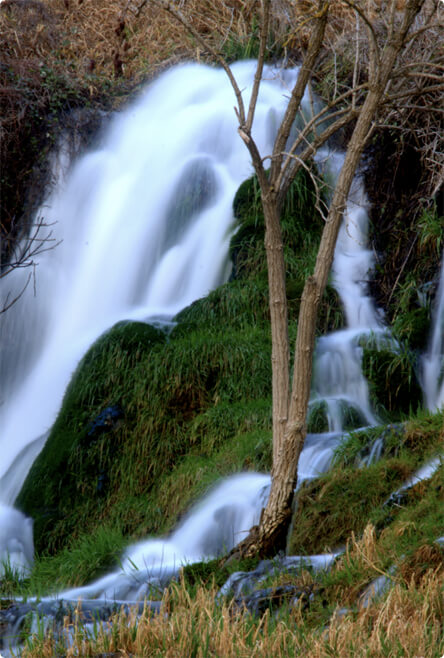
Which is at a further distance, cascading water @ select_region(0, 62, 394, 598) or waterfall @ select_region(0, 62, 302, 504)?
waterfall @ select_region(0, 62, 302, 504)

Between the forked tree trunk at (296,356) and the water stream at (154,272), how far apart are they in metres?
0.48

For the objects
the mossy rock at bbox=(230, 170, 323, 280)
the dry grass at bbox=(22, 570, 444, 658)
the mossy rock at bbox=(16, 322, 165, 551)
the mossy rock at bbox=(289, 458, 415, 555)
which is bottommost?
the dry grass at bbox=(22, 570, 444, 658)

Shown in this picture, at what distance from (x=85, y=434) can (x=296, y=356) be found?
9.32 ft

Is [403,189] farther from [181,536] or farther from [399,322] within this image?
[181,536]

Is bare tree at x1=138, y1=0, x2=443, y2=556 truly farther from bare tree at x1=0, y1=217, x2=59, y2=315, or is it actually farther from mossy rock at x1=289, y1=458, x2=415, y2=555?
bare tree at x1=0, y1=217, x2=59, y2=315

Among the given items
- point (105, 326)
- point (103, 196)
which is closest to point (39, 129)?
point (103, 196)

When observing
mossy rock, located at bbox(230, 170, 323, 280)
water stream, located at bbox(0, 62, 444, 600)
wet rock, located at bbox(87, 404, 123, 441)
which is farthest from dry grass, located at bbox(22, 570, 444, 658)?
mossy rock, located at bbox(230, 170, 323, 280)

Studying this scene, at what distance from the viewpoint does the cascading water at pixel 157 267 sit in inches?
231

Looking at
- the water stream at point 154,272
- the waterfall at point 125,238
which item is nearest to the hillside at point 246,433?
→ the water stream at point 154,272

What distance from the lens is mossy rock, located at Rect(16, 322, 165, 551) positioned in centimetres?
684

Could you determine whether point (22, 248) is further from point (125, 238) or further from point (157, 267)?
point (157, 267)

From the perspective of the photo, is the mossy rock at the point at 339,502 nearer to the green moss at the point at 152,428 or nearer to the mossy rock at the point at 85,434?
the green moss at the point at 152,428

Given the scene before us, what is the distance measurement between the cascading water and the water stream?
16 mm

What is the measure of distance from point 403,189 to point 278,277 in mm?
4665
